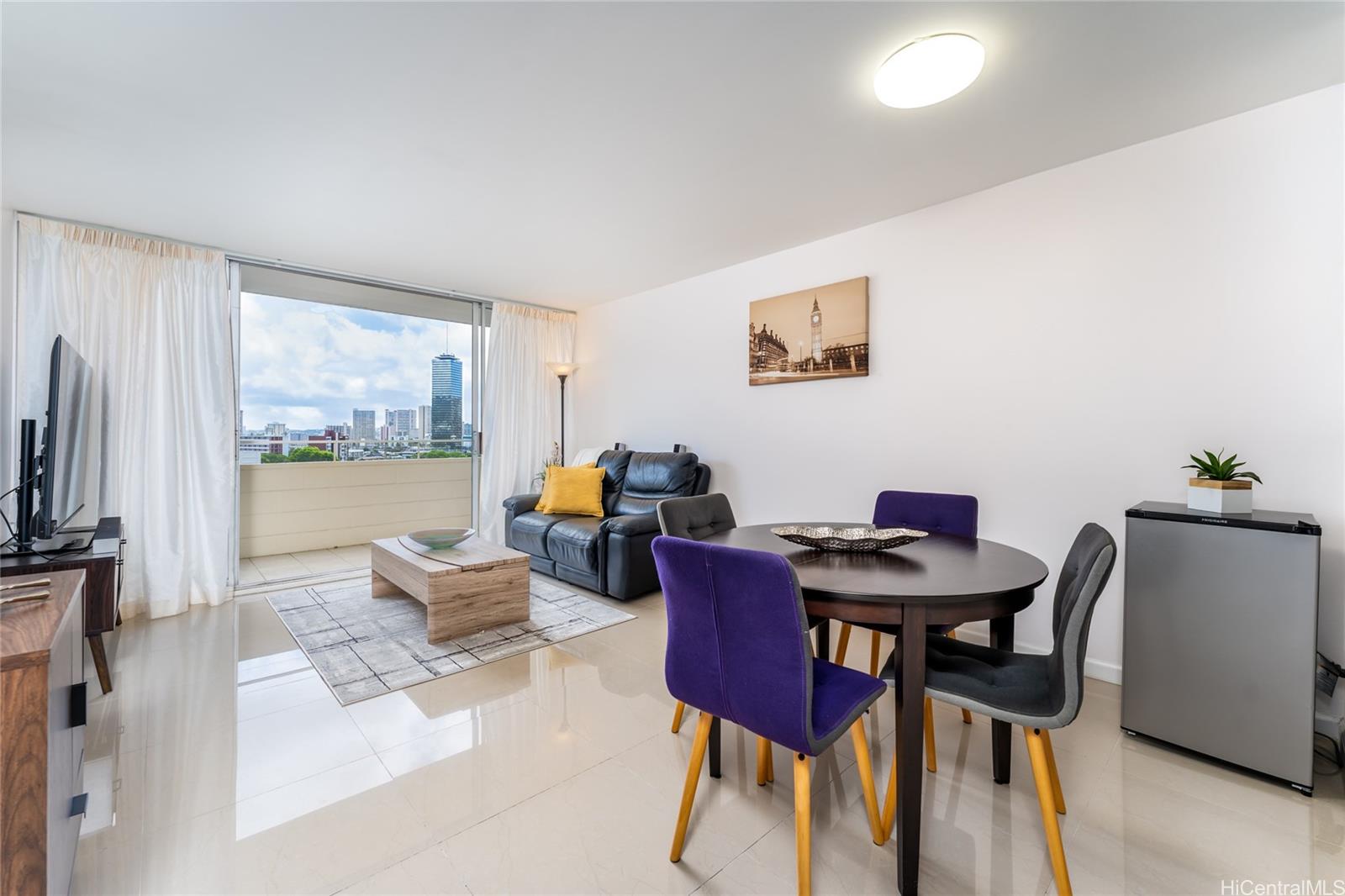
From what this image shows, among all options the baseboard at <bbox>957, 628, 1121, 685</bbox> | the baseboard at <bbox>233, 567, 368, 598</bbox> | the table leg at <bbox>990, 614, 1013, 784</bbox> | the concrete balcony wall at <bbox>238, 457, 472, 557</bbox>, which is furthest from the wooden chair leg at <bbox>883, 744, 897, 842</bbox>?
the concrete balcony wall at <bbox>238, 457, 472, 557</bbox>

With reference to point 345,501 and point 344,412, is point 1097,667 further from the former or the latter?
point 345,501

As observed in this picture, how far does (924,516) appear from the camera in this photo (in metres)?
2.53

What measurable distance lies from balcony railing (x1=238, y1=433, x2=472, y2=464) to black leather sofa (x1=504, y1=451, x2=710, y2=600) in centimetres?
143

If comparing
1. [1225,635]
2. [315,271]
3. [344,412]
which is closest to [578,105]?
[1225,635]

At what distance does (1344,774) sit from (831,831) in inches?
73.7

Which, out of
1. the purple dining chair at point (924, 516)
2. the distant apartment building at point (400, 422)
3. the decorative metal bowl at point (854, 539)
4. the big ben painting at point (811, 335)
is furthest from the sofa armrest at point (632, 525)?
the distant apartment building at point (400, 422)

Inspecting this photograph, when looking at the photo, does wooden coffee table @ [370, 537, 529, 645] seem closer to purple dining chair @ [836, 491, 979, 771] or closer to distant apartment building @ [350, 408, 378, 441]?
purple dining chair @ [836, 491, 979, 771]

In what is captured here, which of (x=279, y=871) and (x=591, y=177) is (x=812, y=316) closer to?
(x=591, y=177)

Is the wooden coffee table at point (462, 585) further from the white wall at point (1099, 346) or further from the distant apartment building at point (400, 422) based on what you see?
the distant apartment building at point (400, 422)

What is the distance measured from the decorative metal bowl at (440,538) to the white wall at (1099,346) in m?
2.18

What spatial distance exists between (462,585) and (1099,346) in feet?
11.4

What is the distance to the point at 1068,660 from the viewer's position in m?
1.38

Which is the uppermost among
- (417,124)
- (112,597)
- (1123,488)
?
(417,124)

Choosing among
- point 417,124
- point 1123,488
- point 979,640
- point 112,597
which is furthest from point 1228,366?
point 112,597
